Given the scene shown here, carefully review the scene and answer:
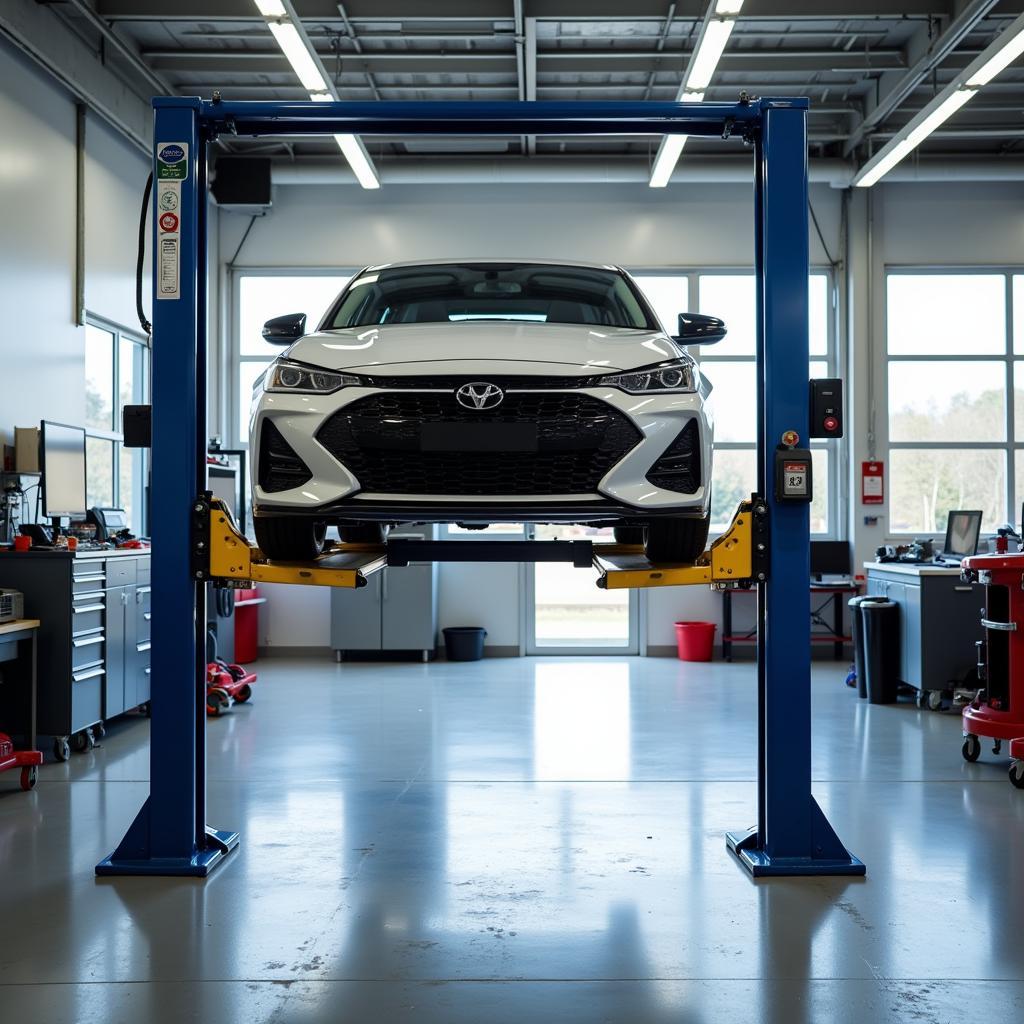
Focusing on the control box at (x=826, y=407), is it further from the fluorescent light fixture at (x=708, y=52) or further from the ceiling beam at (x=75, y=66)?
the ceiling beam at (x=75, y=66)

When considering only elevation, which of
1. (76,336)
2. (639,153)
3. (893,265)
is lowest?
(76,336)

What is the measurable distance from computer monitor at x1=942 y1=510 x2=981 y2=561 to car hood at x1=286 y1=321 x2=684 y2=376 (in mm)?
4939

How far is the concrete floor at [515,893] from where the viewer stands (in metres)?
2.46

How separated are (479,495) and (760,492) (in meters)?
1.01

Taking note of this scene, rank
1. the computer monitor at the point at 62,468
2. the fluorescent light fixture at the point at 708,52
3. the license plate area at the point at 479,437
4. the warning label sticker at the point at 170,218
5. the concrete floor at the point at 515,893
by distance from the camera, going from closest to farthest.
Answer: the concrete floor at the point at 515,893
the license plate area at the point at 479,437
the warning label sticker at the point at 170,218
the computer monitor at the point at 62,468
the fluorescent light fixture at the point at 708,52

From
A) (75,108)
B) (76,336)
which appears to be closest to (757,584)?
(76,336)

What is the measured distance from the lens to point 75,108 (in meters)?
7.42

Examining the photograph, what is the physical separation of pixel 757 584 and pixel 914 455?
24.3 ft

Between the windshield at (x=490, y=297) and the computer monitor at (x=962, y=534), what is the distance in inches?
170

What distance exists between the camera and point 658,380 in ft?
10.3

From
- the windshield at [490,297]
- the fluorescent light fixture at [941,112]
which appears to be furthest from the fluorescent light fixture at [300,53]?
the fluorescent light fixture at [941,112]

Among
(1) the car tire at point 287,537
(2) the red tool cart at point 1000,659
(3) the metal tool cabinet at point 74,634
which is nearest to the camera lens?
(1) the car tire at point 287,537

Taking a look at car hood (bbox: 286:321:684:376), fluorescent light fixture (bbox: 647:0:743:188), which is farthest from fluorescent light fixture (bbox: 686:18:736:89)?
car hood (bbox: 286:321:684:376)

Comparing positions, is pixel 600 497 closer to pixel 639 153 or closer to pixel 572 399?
pixel 572 399
